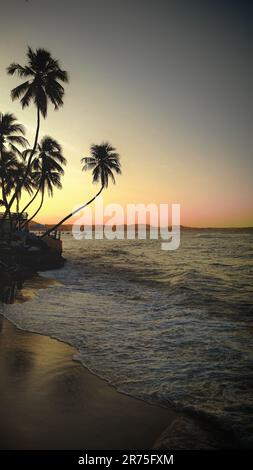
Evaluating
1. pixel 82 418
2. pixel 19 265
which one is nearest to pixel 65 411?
pixel 82 418

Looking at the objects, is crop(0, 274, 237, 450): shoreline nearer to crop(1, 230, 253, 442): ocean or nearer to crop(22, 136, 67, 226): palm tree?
crop(1, 230, 253, 442): ocean

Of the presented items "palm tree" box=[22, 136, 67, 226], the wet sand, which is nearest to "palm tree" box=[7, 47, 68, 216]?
"palm tree" box=[22, 136, 67, 226]

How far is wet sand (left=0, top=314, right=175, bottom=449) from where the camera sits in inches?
164

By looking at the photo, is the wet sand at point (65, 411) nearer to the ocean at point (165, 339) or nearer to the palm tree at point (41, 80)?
the ocean at point (165, 339)

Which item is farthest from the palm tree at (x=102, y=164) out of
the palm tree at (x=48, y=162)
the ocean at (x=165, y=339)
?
the ocean at (x=165, y=339)

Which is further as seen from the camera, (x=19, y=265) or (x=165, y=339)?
(x=19, y=265)

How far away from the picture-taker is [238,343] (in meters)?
8.94

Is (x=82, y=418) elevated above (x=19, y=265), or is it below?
below

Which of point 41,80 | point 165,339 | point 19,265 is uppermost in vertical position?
point 41,80

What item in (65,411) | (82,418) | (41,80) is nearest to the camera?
(82,418)

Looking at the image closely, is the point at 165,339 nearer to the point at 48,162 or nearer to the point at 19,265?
the point at 19,265

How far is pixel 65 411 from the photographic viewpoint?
4.82m
